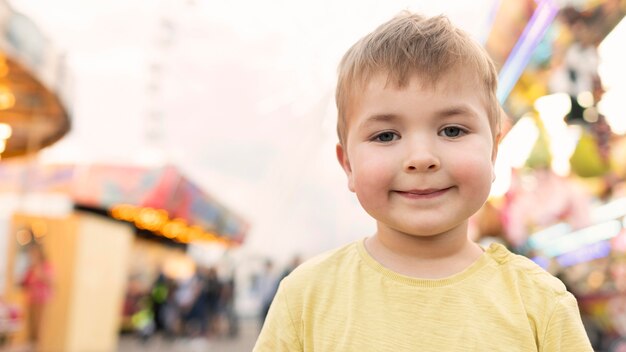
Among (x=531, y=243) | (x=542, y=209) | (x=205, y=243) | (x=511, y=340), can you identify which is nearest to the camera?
(x=511, y=340)

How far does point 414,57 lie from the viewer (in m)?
1.19

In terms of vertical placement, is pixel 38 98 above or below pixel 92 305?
above

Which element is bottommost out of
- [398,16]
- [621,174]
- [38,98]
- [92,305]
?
[92,305]

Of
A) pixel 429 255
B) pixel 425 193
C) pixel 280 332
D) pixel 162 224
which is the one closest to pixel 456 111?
pixel 425 193

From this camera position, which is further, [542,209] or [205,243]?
[205,243]

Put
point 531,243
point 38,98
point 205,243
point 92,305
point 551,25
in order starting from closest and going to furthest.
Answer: point 551,25 → point 531,243 → point 38,98 → point 92,305 → point 205,243

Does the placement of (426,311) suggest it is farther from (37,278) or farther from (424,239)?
(37,278)

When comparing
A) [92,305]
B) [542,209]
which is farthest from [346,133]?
[92,305]

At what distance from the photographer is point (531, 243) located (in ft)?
20.7

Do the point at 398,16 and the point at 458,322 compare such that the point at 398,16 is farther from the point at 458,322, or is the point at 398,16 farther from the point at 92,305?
the point at 92,305

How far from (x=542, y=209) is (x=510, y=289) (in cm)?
448

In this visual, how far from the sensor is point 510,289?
1198 mm

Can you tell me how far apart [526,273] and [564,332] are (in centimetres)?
13

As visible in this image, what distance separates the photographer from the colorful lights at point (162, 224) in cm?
1566
